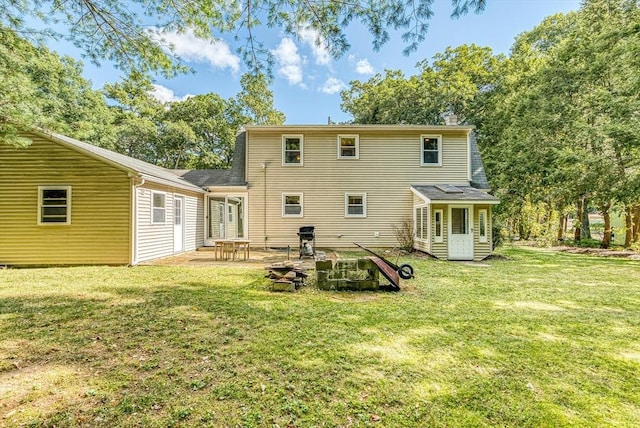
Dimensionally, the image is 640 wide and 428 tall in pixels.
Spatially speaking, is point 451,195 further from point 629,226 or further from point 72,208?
point 72,208

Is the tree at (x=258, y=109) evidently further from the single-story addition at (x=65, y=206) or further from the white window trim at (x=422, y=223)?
the single-story addition at (x=65, y=206)

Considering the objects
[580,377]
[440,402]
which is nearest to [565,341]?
[580,377]

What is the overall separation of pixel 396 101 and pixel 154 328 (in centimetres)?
2108

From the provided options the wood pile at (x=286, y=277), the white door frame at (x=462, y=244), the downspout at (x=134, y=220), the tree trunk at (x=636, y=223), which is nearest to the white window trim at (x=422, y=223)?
the white door frame at (x=462, y=244)

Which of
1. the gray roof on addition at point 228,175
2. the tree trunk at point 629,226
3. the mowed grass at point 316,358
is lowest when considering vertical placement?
the mowed grass at point 316,358

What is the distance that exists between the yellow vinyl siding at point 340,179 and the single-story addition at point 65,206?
16.2ft

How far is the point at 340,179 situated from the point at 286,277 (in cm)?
741

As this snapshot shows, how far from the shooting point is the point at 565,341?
342 centimetres

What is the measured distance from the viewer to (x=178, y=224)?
10836 mm

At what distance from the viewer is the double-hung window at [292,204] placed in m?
12.6

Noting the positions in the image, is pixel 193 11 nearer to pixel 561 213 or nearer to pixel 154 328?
pixel 154 328

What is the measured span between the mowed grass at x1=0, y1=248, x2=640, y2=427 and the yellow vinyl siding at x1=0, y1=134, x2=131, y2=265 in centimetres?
304

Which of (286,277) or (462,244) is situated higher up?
(462,244)

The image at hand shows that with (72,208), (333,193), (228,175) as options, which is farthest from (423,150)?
(72,208)
